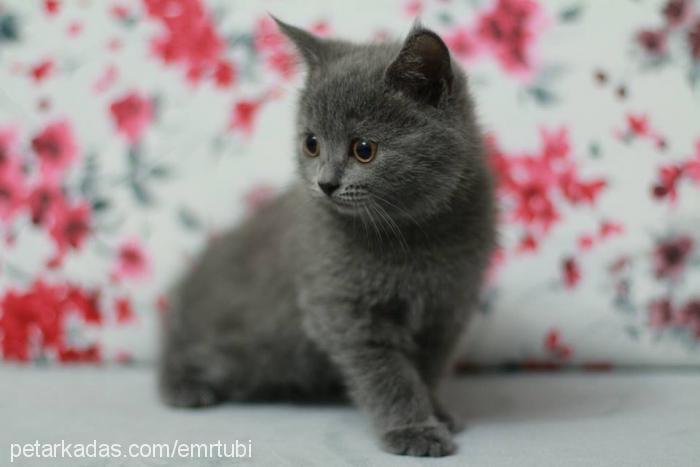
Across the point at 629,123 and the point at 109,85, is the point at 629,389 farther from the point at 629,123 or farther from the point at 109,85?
the point at 109,85

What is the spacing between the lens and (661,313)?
1.69 m

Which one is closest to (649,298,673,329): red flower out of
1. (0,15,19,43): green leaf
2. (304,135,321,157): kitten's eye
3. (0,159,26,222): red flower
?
(304,135,321,157): kitten's eye

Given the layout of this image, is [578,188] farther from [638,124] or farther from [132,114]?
[132,114]

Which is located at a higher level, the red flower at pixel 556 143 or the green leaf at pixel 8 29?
the green leaf at pixel 8 29

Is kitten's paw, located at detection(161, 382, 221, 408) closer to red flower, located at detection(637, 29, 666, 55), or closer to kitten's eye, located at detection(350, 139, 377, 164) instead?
kitten's eye, located at detection(350, 139, 377, 164)

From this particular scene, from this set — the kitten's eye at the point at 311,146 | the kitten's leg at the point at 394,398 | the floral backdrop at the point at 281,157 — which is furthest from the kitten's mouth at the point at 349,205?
the floral backdrop at the point at 281,157

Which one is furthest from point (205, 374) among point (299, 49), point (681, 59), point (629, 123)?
point (681, 59)

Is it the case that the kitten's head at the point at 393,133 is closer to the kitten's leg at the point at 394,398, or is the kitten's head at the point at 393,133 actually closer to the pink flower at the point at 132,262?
the kitten's leg at the point at 394,398

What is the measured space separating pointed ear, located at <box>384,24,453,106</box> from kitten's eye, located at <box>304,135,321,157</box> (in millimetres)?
172

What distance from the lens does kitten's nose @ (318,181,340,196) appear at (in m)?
1.16

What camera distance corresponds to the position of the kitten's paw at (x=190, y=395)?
1.47 m

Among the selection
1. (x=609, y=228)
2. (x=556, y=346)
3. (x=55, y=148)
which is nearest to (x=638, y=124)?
(x=609, y=228)

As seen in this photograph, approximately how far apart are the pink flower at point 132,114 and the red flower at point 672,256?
134cm

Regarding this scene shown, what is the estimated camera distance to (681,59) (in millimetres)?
1655
